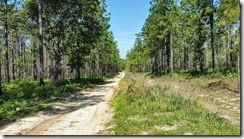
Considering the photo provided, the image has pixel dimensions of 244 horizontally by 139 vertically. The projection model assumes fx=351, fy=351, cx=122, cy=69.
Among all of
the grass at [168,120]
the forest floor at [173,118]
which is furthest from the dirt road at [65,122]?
the grass at [168,120]

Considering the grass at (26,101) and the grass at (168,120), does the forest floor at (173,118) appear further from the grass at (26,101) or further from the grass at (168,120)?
the grass at (26,101)

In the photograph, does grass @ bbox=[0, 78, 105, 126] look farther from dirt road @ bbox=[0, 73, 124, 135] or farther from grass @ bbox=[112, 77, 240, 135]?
grass @ bbox=[112, 77, 240, 135]

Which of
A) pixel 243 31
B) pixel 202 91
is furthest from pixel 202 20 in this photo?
pixel 243 31

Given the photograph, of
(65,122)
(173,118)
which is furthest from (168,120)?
(65,122)

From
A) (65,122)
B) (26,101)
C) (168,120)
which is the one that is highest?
(168,120)

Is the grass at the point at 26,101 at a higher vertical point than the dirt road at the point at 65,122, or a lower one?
higher

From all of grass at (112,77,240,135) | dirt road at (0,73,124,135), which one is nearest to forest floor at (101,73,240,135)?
grass at (112,77,240,135)

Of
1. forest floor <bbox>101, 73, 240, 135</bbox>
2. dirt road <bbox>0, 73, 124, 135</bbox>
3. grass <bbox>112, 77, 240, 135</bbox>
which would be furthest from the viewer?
dirt road <bbox>0, 73, 124, 135</bbox>

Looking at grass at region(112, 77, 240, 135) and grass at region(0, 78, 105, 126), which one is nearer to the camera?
grass at region(112, 77, 240, 135)

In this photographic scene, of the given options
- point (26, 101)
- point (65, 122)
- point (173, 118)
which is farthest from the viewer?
point (26, 101)

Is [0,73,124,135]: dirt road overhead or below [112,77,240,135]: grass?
below

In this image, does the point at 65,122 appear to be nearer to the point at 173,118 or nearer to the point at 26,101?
the point at 173,118

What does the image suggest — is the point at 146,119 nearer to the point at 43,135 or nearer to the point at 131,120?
the point at 131,120

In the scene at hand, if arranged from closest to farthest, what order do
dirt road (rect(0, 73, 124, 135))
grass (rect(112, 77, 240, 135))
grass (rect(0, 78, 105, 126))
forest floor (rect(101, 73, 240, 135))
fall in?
grass (rect(112, 77, 240, 135)) → forest floor (rect(101, 73, 240, 135)) → dirt road (rect(0, 73, 124, 135)) → grass (rect(0, 78, 105, 126))
